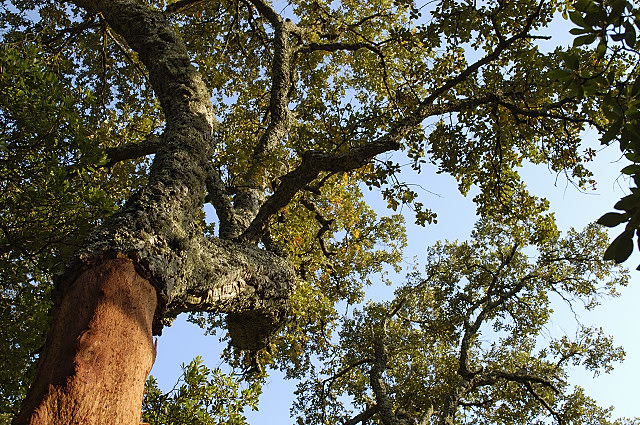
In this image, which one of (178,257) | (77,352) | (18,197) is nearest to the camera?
(77,352)

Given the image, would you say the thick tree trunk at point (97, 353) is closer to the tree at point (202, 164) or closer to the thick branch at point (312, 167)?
the tree at point (202, 164)

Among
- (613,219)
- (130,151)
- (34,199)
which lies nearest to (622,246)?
(613,219)

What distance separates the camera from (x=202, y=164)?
425 centimetres

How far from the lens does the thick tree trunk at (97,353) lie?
221cm

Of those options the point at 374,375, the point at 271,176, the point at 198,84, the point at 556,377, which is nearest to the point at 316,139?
the point at 271,176

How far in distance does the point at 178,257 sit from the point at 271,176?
3095 mm

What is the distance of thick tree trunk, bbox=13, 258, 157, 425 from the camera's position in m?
2.21

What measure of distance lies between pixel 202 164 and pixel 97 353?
2.21 meters

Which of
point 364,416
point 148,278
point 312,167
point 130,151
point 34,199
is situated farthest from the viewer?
point 364,416

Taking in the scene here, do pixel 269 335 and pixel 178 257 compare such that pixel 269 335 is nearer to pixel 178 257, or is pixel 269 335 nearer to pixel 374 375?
pixel 178 257

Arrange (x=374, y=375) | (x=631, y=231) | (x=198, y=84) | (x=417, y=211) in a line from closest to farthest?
(x=631, y=231), (x=198, y=84), (x=417, y=211), (x=374, y=375)

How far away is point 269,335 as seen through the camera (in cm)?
545

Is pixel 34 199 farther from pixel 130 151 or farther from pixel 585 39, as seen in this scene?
pixel 585 39

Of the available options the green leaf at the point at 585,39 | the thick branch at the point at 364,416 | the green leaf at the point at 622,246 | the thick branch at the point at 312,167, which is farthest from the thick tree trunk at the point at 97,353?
the thick branch at the point at 364,416
